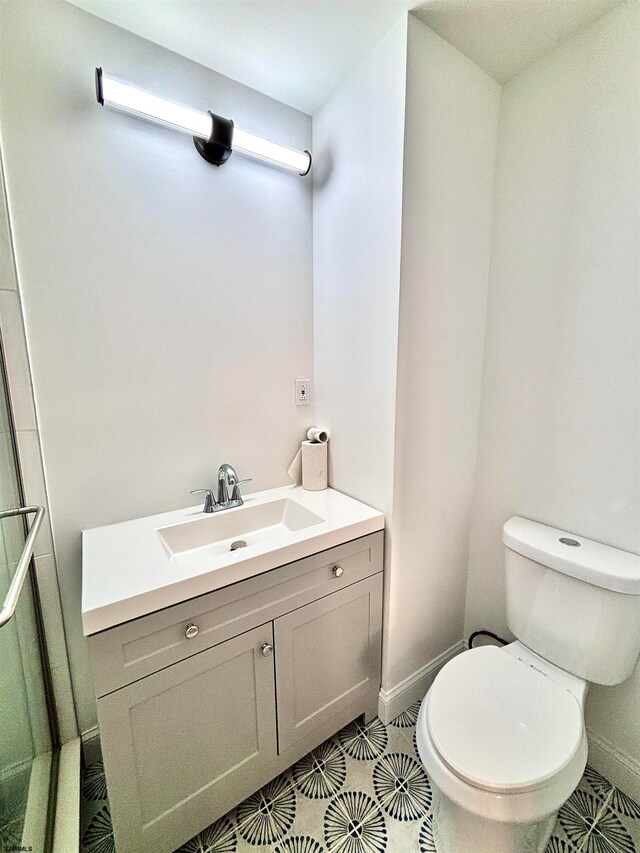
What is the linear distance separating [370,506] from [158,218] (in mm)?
1248

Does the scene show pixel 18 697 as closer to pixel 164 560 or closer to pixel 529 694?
pixel 164 560

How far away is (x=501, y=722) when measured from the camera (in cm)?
98

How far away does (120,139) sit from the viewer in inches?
44.8

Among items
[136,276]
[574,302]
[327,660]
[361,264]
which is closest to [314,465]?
[327,660]

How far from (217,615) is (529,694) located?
3.05ft

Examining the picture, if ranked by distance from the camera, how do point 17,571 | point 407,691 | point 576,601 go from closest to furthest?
point 17,571 → point 576,601 → point 407,691

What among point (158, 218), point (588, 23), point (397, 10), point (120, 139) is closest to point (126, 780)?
point (158, 218)

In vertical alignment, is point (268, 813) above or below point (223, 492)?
below

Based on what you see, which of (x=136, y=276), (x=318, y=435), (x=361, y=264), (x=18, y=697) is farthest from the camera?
(x=318, y=435)

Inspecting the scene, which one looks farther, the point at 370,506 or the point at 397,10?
the point at 370,506

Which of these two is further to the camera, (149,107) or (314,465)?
(314,465)

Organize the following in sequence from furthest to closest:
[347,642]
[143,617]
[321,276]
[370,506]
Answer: [321,276] → [370,506] → [347,642] → [143,617]

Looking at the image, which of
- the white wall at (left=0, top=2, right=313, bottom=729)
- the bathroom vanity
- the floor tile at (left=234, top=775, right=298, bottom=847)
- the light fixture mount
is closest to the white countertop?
the bathroom vanity

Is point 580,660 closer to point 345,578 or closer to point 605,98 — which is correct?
point 345,578
